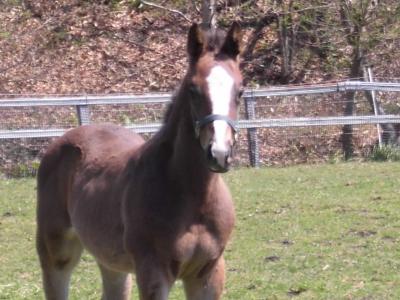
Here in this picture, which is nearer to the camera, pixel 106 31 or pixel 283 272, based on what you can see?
pixel 283 272

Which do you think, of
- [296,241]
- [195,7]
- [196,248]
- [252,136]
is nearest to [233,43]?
[196,248]

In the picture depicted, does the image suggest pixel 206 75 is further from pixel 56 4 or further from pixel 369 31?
pixel 56 4

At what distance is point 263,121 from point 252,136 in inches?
11.7

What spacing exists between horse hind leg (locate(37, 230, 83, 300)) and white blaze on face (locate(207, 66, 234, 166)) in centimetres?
213

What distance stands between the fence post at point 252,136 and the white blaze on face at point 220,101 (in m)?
9.66

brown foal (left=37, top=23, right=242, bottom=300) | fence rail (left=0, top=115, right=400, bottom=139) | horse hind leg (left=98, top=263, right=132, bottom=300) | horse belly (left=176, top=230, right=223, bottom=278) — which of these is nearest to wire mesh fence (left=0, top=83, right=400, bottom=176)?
fence rail (left=0, top=115, right=400, bottom=139)

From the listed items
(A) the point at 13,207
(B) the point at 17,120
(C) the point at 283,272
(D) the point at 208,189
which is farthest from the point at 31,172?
(D) the point at 208,189

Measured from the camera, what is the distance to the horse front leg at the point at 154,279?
4.87 meters

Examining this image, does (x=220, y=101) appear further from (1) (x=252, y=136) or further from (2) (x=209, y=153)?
(1) (x=252, y=136)

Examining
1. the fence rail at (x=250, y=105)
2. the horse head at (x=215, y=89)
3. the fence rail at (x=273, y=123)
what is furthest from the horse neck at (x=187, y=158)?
the fence rail at (x=273, y=123)

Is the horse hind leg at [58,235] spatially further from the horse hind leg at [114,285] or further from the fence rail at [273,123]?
the fence rail at [273,123]

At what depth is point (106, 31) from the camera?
2002cm

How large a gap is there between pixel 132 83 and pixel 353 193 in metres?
8.82

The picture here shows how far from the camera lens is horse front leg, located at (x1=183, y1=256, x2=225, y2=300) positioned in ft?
16.8
